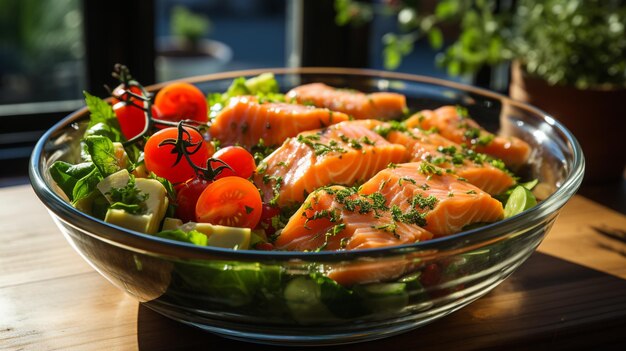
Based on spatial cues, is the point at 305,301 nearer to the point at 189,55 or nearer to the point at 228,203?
the point at 228,203

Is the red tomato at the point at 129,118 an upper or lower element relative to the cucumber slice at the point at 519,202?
upper

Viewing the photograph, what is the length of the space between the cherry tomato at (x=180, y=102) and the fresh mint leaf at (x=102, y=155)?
32 centimetres

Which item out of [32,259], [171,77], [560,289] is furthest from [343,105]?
[171,77]

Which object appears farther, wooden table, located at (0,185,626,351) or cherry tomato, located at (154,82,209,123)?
cherry tomato, located at (154,82,209,123)

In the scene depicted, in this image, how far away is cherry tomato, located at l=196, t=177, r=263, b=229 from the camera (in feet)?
3.45

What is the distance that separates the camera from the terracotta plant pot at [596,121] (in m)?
1.71

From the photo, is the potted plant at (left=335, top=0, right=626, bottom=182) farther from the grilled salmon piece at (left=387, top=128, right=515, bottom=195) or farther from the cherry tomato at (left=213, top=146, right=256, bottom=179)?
the cherry tomato at (left=213, top=146, right=256, bottom=179)

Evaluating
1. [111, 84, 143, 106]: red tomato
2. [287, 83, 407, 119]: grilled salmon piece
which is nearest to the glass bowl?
[111, 84, 143, 106]: red tomato

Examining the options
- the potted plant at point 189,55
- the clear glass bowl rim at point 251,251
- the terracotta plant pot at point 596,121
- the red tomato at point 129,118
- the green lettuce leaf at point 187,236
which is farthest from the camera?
the potted plant at point 189,55

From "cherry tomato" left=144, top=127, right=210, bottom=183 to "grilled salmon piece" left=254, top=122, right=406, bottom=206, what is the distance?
12cm

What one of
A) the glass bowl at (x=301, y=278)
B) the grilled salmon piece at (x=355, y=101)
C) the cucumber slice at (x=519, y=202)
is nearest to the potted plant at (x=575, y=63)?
the grilled salmon piece at (x=355, y=101)

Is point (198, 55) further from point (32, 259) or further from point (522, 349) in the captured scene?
point (522, 349)

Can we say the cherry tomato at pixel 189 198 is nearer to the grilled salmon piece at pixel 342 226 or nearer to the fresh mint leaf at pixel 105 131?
the grilled salmon piece at pixel 342 226

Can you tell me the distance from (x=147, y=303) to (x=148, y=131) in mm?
435
